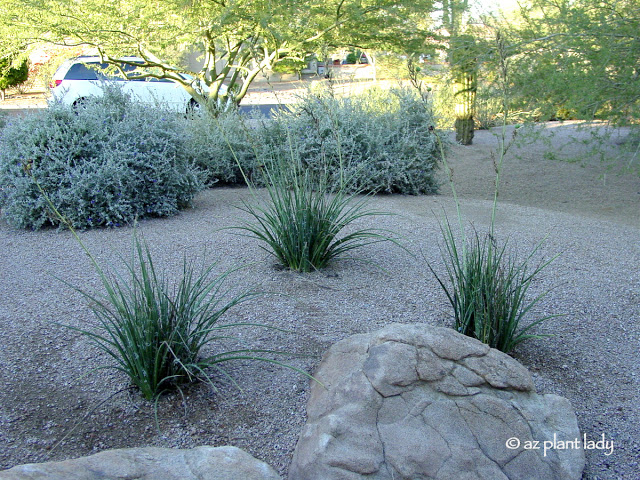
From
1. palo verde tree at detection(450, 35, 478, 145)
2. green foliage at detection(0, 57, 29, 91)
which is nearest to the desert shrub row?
palo verde tree at detection(450, 35, 478, 145)

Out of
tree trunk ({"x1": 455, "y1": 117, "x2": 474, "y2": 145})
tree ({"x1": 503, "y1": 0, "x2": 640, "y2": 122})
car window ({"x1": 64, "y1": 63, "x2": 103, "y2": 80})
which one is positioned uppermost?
car window ({"x1": 64, "y1": 63, "x2": 103, "y2": 80})

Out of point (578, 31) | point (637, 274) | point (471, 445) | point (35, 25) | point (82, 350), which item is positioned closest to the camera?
point (471, 445)

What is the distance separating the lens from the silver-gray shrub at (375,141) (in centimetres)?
777

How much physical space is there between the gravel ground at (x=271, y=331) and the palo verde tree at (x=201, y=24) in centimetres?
480

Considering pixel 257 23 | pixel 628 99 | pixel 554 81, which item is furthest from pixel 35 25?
pixel 628 99

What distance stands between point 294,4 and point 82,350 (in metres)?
8.84

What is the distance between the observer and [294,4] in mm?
10742

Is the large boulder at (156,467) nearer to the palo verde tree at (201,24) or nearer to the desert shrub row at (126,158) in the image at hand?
the desert shrub row at (126,158)

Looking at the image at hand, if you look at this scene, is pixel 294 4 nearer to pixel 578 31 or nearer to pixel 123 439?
pixel 578 31

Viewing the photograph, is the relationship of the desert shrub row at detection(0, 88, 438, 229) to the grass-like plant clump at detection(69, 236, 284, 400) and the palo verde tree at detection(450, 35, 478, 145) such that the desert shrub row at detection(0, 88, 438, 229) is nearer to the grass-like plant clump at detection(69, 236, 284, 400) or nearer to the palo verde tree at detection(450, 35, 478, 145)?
the grass-like plant clump at detection(69, 236, 284, 400)

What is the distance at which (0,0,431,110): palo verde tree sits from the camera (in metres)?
10.2

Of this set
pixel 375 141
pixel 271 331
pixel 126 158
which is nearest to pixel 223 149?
pixel 375 141

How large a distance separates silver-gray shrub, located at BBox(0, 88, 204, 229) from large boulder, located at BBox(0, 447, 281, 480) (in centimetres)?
410

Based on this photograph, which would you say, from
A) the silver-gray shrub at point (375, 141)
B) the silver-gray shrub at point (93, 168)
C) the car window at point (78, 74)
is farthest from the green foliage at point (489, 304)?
the car window at point (78, 74)
